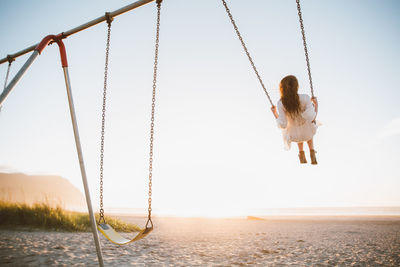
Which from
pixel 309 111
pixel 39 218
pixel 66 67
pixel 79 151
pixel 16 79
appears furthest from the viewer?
pixel 39 218

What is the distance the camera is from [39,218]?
6500mm

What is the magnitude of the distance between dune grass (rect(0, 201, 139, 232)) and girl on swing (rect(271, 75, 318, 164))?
607cm

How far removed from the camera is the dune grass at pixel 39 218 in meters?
6.35

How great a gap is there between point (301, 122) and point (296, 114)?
0.17 meters

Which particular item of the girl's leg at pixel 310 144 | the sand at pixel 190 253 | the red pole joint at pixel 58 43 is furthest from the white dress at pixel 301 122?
the red pole joint at pixel 58 43

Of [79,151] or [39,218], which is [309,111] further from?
[39,218]

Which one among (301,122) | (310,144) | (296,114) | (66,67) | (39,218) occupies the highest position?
(66,67)

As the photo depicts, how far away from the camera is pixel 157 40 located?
11.5ft

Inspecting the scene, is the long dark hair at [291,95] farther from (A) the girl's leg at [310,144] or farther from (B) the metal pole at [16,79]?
(B) the metal pole at [16,79]

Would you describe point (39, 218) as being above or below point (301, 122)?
below

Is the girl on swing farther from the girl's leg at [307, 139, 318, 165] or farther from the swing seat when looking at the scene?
the swing seat

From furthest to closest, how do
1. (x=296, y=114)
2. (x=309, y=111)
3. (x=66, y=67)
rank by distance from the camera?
1. (x=296, y=114)
2. (x=309, y=111)
3. (x=66, y=67)

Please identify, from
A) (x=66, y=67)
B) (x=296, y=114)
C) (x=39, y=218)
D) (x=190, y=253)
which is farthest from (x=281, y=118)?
(x=39, y=218)

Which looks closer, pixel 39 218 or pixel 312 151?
pixel 312 151
